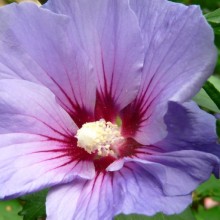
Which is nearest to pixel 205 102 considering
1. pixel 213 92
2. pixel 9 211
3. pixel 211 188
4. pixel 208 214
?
pixel 213 92

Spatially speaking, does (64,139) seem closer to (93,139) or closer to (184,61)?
(93,139)

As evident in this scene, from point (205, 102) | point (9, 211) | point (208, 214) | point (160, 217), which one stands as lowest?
point (208, 214)

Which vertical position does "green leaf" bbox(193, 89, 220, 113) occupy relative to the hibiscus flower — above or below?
below

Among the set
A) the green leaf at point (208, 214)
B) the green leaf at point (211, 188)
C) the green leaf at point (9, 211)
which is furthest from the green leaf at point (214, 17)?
the green leaf at point (9, 211)

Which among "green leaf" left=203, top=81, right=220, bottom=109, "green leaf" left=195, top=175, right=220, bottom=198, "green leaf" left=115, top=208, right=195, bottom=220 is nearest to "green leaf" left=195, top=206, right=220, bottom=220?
"green leaf" left=195, top=175, right=220, bottom=198

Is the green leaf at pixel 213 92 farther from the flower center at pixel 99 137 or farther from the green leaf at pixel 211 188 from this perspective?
the green leaf at pixel 211 188

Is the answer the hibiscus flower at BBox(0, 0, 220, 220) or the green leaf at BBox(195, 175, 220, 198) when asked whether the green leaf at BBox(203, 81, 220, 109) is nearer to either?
the hibiscus flower at BBox(0, 0, 220, 220)

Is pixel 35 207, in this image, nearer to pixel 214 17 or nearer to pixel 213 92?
pixel 213 92

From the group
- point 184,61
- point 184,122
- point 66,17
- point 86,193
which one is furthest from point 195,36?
point 86,193
